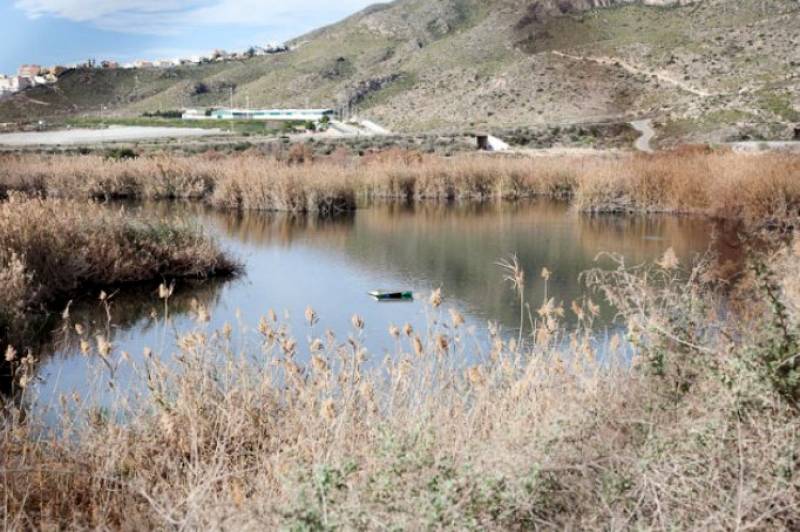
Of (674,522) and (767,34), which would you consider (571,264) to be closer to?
(674,522)

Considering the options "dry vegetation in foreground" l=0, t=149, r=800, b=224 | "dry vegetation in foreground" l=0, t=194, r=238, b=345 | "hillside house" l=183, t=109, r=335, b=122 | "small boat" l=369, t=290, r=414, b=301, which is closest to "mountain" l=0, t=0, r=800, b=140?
"hillside house" l=183, t=109, r=335, b=122

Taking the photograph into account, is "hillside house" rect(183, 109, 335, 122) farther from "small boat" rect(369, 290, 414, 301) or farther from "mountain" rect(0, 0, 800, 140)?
"small boat" rect(369, 290, 414, 301)

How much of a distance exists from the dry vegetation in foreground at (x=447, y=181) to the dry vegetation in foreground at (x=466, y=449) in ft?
51.5

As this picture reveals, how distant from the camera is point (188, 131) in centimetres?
6531

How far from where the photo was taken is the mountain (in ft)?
178

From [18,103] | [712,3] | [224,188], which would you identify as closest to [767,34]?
[712,3]

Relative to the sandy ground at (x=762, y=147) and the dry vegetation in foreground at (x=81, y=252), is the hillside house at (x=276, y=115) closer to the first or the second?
the sandy ground at (x=762, y=147)

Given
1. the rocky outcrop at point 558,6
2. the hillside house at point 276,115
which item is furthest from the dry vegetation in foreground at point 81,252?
the rocky outcrop at point 558,6

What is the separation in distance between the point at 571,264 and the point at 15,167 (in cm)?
1787

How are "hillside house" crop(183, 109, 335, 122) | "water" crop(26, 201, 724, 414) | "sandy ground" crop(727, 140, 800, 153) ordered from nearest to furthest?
"water" crop(26, 201, 724, 414) → "sandy ground" crop(727, 140, 800, 153) → "hillside house" crop(183, 109, 335, 122)

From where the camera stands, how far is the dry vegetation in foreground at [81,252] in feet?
35.2

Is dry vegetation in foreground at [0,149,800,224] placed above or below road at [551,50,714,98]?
below

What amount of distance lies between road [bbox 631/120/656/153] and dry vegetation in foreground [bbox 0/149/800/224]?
646 inches

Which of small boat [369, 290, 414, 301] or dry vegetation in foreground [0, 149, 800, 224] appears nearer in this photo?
small boat [369, 290, 414, 301]
